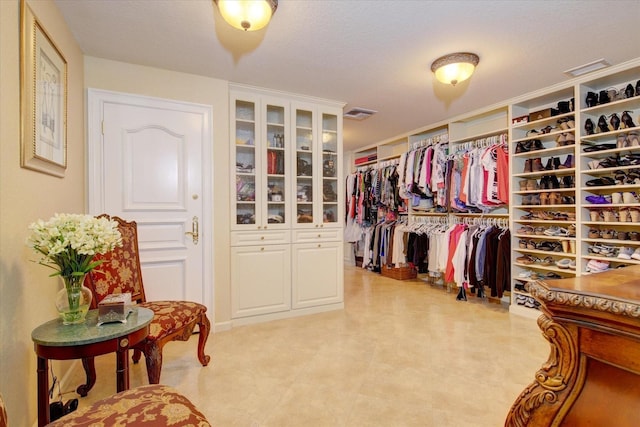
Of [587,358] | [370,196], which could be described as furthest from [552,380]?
[370,196]

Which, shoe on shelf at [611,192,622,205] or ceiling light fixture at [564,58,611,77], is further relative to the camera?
shoe on shelf at [611,192,622,205]

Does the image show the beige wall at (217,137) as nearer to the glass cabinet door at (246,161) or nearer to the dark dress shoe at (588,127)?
the glass cabinet door at (246,161)

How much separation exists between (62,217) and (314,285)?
8.34ft

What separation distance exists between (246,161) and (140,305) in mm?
1699

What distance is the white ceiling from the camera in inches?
79.0

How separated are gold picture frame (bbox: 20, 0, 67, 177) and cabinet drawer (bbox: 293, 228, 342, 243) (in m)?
2.09

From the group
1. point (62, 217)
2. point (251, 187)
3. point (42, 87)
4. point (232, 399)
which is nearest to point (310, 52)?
point (251, 187)

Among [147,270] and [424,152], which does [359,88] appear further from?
[147,270]

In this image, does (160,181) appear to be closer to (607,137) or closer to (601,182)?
(601,182)

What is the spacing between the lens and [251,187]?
329 cm

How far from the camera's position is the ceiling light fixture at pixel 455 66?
8.38 feet

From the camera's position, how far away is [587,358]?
79cm

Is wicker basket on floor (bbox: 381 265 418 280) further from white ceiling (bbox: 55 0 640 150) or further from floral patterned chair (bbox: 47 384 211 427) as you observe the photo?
floral patterned chair (bbox: 47 384 211 427)

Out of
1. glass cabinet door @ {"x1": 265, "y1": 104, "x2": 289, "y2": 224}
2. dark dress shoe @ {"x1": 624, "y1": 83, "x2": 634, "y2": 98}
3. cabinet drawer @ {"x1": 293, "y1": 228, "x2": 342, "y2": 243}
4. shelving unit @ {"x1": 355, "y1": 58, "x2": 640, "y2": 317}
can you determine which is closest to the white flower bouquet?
glass cabinet door @ {"x1": 265, "y1": 104, "x2": 289, "y2": 224}
